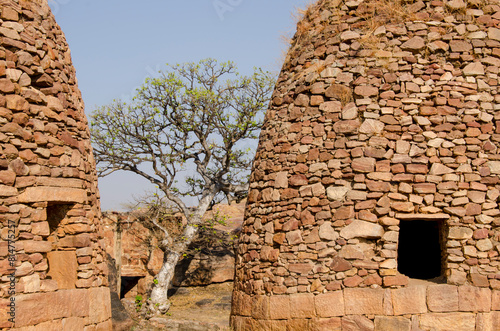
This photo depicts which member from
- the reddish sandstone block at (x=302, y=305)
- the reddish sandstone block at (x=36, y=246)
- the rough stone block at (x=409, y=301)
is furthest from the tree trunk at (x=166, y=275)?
the rough stone block at (x=409, y=301)

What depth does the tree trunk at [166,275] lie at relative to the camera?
1514cm

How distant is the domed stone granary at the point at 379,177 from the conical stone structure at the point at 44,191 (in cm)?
212

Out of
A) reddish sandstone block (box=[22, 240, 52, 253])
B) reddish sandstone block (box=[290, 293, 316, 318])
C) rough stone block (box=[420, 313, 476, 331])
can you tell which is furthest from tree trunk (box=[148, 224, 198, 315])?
rough stone block (box=[420, 313, 476, 331])

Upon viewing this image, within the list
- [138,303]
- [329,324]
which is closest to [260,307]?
[329,324]

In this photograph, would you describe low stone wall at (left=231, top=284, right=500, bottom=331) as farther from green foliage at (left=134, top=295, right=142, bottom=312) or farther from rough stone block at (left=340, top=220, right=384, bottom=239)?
green foliage at (left=134, top=295, right=142, bottom=312)

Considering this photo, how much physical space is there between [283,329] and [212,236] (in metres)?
11.8

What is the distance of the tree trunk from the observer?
1514 cm

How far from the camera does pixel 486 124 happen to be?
6.77 metres

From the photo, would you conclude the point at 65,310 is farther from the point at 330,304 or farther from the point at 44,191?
the point at 330,304

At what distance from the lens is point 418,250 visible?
8875 millimetres

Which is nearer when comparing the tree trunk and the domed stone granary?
the domed stone granary

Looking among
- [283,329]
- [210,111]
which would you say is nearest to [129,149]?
[210,111]

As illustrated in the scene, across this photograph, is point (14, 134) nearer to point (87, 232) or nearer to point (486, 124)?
point (87, 232)

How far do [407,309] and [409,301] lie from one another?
95mm
